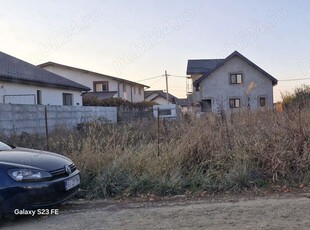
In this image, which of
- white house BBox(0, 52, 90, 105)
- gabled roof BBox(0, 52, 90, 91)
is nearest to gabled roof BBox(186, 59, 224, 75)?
white house BBox(0, 52, 90, 105)

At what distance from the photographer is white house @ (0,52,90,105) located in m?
18.5

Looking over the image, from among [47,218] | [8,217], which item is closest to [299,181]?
[47,218]

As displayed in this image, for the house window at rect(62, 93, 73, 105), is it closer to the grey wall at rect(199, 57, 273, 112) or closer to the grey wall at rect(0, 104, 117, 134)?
the grey wall at rect(0, 104, 117, 134)

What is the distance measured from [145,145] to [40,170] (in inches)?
122

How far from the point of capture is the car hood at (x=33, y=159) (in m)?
4.99

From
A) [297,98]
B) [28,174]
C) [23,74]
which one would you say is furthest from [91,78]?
[28,174]

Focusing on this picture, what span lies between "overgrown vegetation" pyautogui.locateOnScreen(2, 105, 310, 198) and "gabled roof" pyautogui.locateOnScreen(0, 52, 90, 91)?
12.0m

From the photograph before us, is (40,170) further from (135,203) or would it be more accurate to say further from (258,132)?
(258,132)

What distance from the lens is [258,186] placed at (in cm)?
639

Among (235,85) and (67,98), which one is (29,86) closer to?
(67,98)

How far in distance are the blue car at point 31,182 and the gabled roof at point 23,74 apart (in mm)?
13939

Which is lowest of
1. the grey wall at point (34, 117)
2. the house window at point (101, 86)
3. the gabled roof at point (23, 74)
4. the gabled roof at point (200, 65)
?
the grey wall at point (34, 117)

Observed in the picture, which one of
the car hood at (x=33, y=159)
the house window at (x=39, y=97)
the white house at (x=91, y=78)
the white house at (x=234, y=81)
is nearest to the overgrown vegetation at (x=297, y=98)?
the car hood at (x=33, y=159)

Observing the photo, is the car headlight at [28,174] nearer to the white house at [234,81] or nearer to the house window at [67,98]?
the house window at [67,98]
